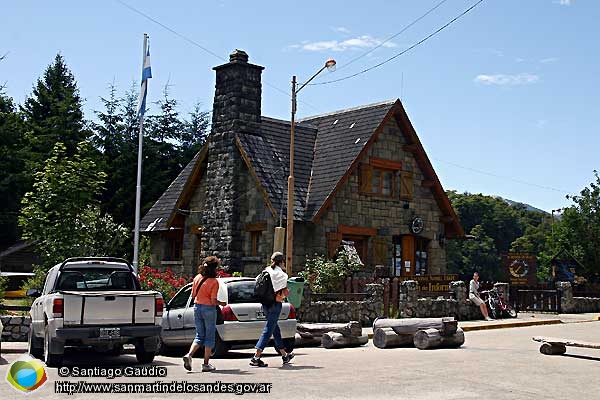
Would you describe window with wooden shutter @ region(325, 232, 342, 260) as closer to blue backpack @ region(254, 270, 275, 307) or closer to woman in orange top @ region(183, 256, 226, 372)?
blue backpack @ region(254, 270, 275, 307)

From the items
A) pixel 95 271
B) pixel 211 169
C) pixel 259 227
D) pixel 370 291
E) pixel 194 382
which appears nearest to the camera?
pixel 194 382

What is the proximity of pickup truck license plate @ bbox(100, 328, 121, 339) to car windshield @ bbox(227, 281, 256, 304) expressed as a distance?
2.78 meters

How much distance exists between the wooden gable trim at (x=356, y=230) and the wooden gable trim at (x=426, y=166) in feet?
12.4

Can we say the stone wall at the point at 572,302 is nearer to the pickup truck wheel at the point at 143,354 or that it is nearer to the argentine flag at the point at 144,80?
the argentine flag at the point at 144,80

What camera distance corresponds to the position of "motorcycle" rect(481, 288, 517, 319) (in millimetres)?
26828

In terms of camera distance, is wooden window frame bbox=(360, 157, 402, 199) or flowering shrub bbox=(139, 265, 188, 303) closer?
flowering shrub bbox=(139, 265, 188, 303)

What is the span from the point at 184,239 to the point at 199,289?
64.4 ft

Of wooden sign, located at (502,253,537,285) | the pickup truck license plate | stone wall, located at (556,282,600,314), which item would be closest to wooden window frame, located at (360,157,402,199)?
wooden sign, located at (502,253,537,285)

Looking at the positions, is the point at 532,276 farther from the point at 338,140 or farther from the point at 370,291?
the point at 370,291

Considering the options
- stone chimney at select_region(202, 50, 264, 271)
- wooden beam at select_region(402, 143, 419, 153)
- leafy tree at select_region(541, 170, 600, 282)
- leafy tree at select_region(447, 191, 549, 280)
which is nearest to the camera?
stone chimney at select_region(202, 50, 264, 271)

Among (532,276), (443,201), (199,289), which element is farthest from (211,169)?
(199,289)

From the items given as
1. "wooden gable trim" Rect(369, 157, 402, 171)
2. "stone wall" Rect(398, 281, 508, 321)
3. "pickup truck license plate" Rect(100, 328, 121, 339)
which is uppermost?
"wooden gable trim" Rect(369, 157, 402, 171)


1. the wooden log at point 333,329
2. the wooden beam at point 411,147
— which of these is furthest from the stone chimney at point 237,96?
the wooden log at point 333,329

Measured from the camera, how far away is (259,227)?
27.7m
